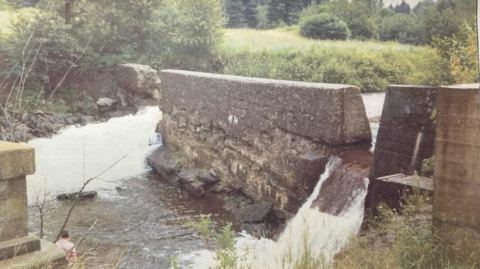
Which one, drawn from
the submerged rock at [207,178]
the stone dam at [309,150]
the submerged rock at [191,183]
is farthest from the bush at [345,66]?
the submerged rock at [191,183]

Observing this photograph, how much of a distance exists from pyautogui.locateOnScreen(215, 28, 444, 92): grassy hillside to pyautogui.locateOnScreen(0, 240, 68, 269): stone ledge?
12.6ft

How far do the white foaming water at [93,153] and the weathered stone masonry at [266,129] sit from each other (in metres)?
1.04

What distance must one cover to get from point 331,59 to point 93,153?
4929 millimetres

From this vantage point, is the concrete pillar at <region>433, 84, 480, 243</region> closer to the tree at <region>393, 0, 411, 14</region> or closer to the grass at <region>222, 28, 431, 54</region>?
the tree at <region>393, 0, 411, 14</region>

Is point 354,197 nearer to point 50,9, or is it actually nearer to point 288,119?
point 288,119

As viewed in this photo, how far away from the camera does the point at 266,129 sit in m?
7.13

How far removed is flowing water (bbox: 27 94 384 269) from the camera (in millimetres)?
5250

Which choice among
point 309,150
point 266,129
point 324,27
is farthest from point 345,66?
point 309,150

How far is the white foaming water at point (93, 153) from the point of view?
8969mm

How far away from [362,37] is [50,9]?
7.54 meters

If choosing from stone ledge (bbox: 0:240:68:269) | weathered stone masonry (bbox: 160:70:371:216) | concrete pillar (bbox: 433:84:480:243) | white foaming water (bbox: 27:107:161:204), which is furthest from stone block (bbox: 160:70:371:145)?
stone ledge (bbox: 0:240:68:269)

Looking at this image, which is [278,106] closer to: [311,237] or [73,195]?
[311,237]

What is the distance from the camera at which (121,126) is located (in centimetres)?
1127

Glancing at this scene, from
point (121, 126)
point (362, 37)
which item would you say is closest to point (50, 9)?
point (121, 126)
